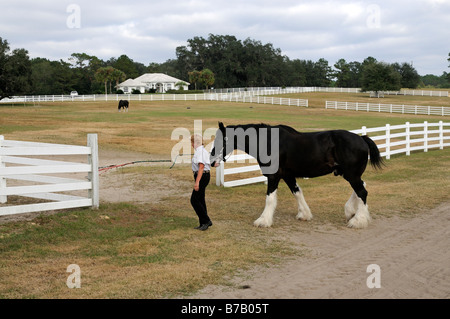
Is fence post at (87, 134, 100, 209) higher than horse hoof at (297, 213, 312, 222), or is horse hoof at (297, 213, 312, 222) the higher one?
fence post at (87, 134, 100, 209)

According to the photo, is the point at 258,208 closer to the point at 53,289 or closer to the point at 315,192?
the point at 315,192

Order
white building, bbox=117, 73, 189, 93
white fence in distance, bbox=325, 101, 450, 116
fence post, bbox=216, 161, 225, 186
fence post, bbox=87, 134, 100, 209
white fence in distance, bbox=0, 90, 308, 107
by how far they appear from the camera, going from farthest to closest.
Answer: white building, bbox=117, 73, 189, 93 → white fence in distance, bbox=0, 90, 308, 107 → white fence in distance, bbox=325, 101, 450, 116 → fence post, bbox=216, 161, 225, 186 → fence post, bbox=87, 134, 100, 209

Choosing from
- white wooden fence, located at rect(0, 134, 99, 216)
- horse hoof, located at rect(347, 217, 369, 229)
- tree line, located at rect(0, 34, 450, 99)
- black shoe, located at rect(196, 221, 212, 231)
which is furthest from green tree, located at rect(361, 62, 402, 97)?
black shoe, located at rect(196, 221, 212, 231)

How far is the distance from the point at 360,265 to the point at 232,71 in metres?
107

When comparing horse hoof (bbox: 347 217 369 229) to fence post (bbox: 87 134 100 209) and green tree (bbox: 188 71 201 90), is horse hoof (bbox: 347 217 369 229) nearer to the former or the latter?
fence post (bbox: 87 134 100 209)

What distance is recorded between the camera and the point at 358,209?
9.09m

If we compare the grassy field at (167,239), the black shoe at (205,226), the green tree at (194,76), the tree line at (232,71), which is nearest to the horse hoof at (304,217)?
the grassy field at (167,239)

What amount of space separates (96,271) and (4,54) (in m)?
57.6

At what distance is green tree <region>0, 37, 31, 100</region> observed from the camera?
5553 centimetres

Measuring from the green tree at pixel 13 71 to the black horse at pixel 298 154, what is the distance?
176 feet

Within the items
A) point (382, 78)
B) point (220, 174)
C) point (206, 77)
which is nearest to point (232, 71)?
point (206, 77)

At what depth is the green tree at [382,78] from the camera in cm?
8238

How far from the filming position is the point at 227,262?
21.8ft

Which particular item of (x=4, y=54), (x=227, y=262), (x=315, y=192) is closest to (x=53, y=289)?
(x=227, y=262)
